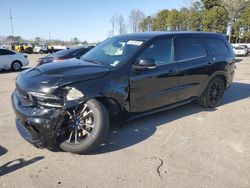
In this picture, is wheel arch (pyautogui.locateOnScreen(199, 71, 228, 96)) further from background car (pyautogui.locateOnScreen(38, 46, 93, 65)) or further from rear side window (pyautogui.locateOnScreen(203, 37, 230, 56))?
background car (pyautogui.locateOnScreen(38, 46, 93, 65))

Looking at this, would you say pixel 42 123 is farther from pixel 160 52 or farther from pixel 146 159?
pixel 160 52

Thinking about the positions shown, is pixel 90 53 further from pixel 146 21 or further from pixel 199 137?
pixel 146 21

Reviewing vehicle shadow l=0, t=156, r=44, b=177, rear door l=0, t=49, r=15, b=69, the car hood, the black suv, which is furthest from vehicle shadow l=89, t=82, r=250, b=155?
rear door l=0, t=49, r=15, b=69

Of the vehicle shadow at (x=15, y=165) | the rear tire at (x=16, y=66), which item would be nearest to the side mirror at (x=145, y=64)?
the vehicle shadow at (x=15, y=165)

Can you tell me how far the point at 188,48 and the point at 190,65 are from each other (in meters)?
→ 0.37

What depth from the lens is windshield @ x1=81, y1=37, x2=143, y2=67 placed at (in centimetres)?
436

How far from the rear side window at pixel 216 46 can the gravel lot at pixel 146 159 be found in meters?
1.69

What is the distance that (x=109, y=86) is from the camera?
3.90 meters

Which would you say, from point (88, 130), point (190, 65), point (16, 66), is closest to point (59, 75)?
point (88, 130)

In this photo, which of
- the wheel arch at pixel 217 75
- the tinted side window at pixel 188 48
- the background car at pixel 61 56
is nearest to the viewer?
the tinted side window at pixel 188 48

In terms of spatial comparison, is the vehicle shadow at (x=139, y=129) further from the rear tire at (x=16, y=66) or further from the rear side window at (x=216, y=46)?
the rear tire at (x=16, y=66)

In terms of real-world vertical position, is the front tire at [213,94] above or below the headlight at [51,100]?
below

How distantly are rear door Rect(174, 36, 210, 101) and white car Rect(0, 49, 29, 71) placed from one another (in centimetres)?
1153

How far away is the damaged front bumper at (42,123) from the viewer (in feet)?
11.2
